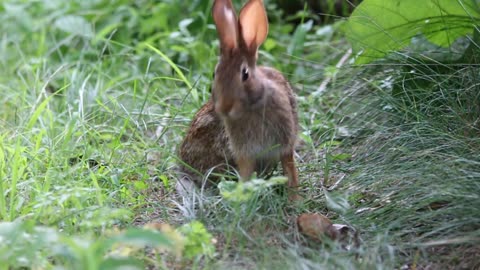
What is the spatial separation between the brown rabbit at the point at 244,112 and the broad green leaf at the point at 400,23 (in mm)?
641

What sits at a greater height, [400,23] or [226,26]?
[226,26]

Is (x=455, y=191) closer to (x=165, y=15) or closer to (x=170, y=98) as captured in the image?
(x=170, y=98)

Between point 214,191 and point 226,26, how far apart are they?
805mm

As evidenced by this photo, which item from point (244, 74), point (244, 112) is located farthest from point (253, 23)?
point (244, 112)

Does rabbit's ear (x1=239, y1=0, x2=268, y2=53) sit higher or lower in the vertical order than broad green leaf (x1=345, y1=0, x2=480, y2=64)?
higher

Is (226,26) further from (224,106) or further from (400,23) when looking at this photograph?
(400,23)

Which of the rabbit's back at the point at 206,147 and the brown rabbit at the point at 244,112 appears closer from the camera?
the brown rabbit at the point at 244,112

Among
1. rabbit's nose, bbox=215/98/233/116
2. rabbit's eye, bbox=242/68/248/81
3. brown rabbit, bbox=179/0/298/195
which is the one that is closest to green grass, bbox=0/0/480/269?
brown rabbit, bbox=179/0/298/195

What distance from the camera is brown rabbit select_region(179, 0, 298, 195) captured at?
3748mm

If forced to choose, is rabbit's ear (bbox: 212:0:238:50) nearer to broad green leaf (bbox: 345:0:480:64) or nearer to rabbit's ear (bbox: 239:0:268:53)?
rabbit's ear (bbox: 239:0:268:53)

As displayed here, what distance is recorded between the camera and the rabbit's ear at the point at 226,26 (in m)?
3.80

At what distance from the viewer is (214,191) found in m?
4.14

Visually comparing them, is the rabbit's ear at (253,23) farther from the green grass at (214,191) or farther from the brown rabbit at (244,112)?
the green grass at (214,191)

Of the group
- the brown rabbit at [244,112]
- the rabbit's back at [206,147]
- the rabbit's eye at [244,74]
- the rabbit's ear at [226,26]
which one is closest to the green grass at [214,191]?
the rabbit's back at [206,147]
